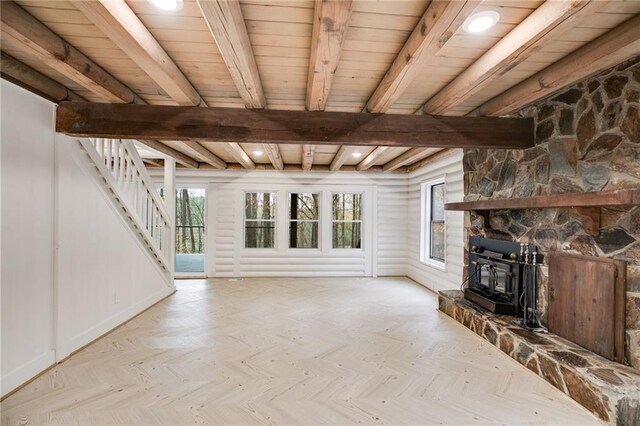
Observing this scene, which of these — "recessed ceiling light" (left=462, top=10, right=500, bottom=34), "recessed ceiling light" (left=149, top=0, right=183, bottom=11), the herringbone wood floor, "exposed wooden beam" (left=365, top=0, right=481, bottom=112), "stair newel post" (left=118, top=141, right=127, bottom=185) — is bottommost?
the herringbone wood floor

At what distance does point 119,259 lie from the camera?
12.4 feet

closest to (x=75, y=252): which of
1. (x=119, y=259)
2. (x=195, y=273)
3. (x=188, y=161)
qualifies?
(x=119, y=259)

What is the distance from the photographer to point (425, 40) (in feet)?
5.80

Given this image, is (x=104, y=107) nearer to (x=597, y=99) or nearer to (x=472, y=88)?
(x=472, y=88)

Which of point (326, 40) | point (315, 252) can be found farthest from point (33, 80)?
point (315, 252)

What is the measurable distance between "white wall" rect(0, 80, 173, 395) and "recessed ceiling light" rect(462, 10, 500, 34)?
3.36m

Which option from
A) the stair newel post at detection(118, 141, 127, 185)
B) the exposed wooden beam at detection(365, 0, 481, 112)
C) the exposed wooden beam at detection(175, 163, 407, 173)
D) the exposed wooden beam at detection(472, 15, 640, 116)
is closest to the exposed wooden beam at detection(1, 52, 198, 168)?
the stair newel post at detection(118, 141, 127, 185)

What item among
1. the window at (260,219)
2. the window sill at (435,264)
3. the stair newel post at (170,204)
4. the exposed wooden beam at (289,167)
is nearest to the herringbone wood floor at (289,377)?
the window sill at (435,264)

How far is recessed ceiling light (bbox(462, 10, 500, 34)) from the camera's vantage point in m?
1.69

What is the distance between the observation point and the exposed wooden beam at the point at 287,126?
9.17ft

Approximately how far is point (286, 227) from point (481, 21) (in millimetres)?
5547

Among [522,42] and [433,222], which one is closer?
[522,42]

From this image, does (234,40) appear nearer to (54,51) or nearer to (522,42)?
(54,51)

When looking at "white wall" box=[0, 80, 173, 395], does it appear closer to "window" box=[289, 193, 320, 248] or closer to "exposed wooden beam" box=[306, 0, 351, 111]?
"exposed wooden beam" box=[306, 0, 351, 111]
